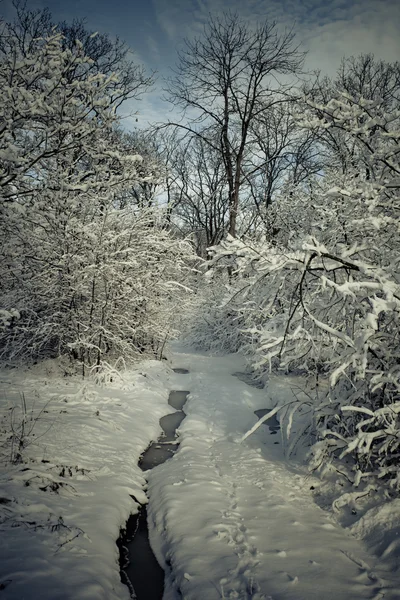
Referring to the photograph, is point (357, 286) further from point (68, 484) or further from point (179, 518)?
point (68, 484)

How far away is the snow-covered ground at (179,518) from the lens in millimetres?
2312

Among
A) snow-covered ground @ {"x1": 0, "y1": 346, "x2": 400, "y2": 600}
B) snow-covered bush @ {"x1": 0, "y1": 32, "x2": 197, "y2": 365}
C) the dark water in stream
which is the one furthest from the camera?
snow-covered bush @ {"x1": 0, "y1": 32, "x2": 197, "y2": 365}

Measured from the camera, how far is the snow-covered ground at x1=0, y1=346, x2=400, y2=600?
7.59 feet

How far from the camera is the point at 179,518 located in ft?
10.6

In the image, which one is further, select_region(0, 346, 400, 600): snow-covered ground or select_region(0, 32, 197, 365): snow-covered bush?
select_region(0, 32, 197, 365): snow-covered bush

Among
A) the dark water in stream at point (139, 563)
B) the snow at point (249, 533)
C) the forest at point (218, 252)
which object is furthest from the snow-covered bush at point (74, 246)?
the dark water in stream at point (139, 563)

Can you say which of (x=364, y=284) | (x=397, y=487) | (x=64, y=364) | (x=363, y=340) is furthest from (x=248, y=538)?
(x=64, y=364)

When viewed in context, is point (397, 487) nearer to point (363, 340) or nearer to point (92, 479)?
point (363, 340)

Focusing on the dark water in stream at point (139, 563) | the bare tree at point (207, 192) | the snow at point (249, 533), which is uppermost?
the bare tree at point (207, 192)

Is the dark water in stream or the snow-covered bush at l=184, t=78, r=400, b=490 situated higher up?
the snow-covered bush at l=184, t=78, r=400, b=490

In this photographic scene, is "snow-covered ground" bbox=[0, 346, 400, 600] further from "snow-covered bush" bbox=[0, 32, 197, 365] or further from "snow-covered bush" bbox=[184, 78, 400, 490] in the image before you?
"snow-covered bush" bbox=[0, 32, 197, 365]

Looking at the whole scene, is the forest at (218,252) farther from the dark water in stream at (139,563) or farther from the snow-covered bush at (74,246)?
the dark water in stream at (139,563)

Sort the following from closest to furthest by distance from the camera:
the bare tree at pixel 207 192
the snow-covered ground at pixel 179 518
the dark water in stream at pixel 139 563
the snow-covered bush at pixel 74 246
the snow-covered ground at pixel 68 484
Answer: the snow-covered ground at pixel 68 484 < the snow-covered ground at pixel 179 518 < the dark water in stream at pixel 139 563 < the snow-covered bush at pixel 74 246 < the bare tree at pixel 207 192

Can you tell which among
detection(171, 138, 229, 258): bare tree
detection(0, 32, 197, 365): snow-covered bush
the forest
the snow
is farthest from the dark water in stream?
detection(171, 138, 229, 258): bare tree
